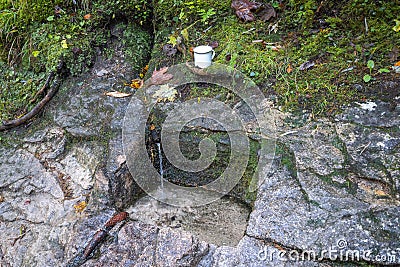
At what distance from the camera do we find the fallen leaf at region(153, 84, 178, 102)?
11.4 feet

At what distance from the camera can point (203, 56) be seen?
3.41 metres

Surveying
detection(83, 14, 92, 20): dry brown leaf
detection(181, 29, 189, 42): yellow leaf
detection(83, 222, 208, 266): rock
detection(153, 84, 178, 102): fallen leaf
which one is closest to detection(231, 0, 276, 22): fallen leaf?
detection(181, 29, 189, 42): yellow leaf

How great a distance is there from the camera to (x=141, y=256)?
2516 millimetres

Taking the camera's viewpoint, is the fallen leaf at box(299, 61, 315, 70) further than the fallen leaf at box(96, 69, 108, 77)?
No

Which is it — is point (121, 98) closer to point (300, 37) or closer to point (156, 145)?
point (156, 145)

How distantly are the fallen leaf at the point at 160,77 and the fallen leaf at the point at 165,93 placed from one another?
71mm

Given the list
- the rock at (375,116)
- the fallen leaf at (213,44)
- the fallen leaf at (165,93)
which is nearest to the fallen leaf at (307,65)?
the rock at (375,116)

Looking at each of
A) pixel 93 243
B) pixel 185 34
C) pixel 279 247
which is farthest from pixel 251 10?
pixel 93 243

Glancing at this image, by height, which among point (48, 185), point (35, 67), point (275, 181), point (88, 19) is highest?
point (88, 19)

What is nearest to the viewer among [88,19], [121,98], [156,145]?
[156,145]

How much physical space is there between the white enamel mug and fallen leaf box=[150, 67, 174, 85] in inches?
13.0

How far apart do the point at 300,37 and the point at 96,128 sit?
2151mm

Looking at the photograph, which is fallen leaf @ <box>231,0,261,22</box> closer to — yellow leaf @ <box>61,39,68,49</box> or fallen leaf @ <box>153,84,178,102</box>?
fallen leaf @ <box>153,84,178,102</box>

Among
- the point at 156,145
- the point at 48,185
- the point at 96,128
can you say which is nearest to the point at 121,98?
the point at 96,128
